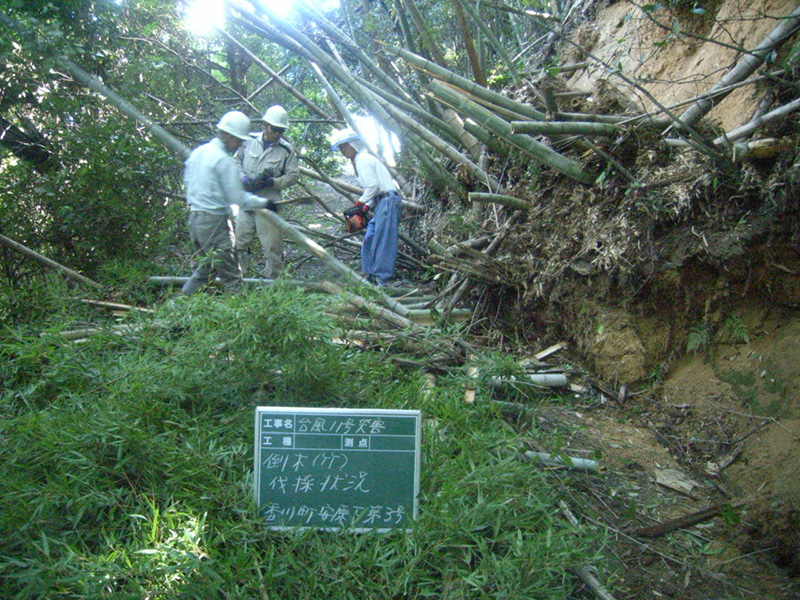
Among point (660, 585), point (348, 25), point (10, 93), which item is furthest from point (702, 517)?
point (348, 25)

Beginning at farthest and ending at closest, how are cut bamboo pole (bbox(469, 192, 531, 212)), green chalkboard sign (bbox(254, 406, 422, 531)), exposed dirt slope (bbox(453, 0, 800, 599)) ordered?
cut bamboo pole (bbox(469, 192, 531, 212))
exposed dirt slope (bbox(453, 0, 800, 599))
green chalkboard sign (bbox(254, 406, 422, 531))

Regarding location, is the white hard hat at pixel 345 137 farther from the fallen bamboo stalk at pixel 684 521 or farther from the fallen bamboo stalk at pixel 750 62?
the fallen bamboo stalk at pixel 684 521

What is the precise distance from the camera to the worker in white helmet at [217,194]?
5.01 metres

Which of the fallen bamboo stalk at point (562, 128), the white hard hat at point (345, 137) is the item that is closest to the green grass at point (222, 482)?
the fallen bamboo stalk at point (562, 128)

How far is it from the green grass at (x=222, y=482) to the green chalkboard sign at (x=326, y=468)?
7cm

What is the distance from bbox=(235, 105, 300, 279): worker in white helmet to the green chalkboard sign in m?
3.57

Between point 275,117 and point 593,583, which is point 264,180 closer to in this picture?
point 275,117

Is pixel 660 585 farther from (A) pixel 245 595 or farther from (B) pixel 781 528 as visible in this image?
(A) pixel 245 595

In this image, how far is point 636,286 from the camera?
13.3 ft

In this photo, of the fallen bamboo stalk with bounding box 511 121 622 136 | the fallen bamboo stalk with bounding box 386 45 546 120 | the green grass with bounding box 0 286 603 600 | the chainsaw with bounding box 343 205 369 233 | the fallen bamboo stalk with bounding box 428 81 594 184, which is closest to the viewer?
the green grass with bounding box 0 286 603 600

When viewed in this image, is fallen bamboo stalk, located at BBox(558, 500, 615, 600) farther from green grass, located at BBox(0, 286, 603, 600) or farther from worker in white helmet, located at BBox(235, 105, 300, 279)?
worker in white helmet, located at BBox(235, 105, 300, 279)

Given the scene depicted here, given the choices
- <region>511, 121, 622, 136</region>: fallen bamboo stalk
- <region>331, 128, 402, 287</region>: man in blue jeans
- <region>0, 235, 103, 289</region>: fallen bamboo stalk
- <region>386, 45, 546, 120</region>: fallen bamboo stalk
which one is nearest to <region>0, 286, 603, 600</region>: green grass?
<region>0, 235, 103, 289</region>: fallen bamboo stalk

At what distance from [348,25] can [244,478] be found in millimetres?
7730

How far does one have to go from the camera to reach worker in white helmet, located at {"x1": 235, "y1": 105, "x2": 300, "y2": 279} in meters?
5.75
